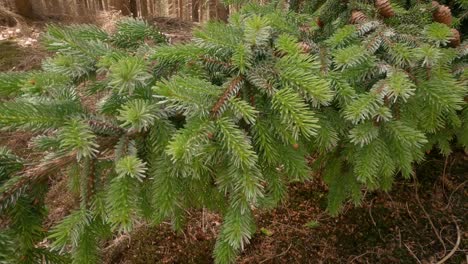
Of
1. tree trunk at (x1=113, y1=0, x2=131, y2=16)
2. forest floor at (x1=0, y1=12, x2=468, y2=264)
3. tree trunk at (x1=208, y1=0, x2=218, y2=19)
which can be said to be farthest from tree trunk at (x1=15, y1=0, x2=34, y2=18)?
forest floor at (x1=0, y1=12, x2=468, y2=264)

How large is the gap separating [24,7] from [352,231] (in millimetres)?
9583

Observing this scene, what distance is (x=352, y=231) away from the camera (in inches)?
109

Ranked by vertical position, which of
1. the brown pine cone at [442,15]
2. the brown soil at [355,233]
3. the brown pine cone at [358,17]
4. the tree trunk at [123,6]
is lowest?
the brown soil at [355,233]

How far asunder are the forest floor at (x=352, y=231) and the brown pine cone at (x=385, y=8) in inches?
68.7

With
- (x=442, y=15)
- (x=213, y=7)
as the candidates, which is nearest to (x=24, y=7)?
(x=213, y=7)

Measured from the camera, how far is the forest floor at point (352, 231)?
2.62m

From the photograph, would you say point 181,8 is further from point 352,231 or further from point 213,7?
point 352,231

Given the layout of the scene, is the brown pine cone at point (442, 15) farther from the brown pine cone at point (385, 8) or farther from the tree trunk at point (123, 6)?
the tree trunk at point (123, 6)

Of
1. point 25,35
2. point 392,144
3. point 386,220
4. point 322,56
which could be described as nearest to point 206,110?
point 322,56

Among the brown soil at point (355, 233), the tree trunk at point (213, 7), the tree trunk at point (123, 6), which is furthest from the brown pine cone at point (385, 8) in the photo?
the tree trunk at point (123, 6)

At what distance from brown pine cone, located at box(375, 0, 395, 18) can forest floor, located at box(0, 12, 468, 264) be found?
1.74 m

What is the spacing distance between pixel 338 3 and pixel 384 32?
0.46 metres

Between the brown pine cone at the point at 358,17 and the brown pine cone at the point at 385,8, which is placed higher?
the brown pine cone at the point at 385,8

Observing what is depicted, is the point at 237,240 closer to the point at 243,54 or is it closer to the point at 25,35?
the point at 243,54
